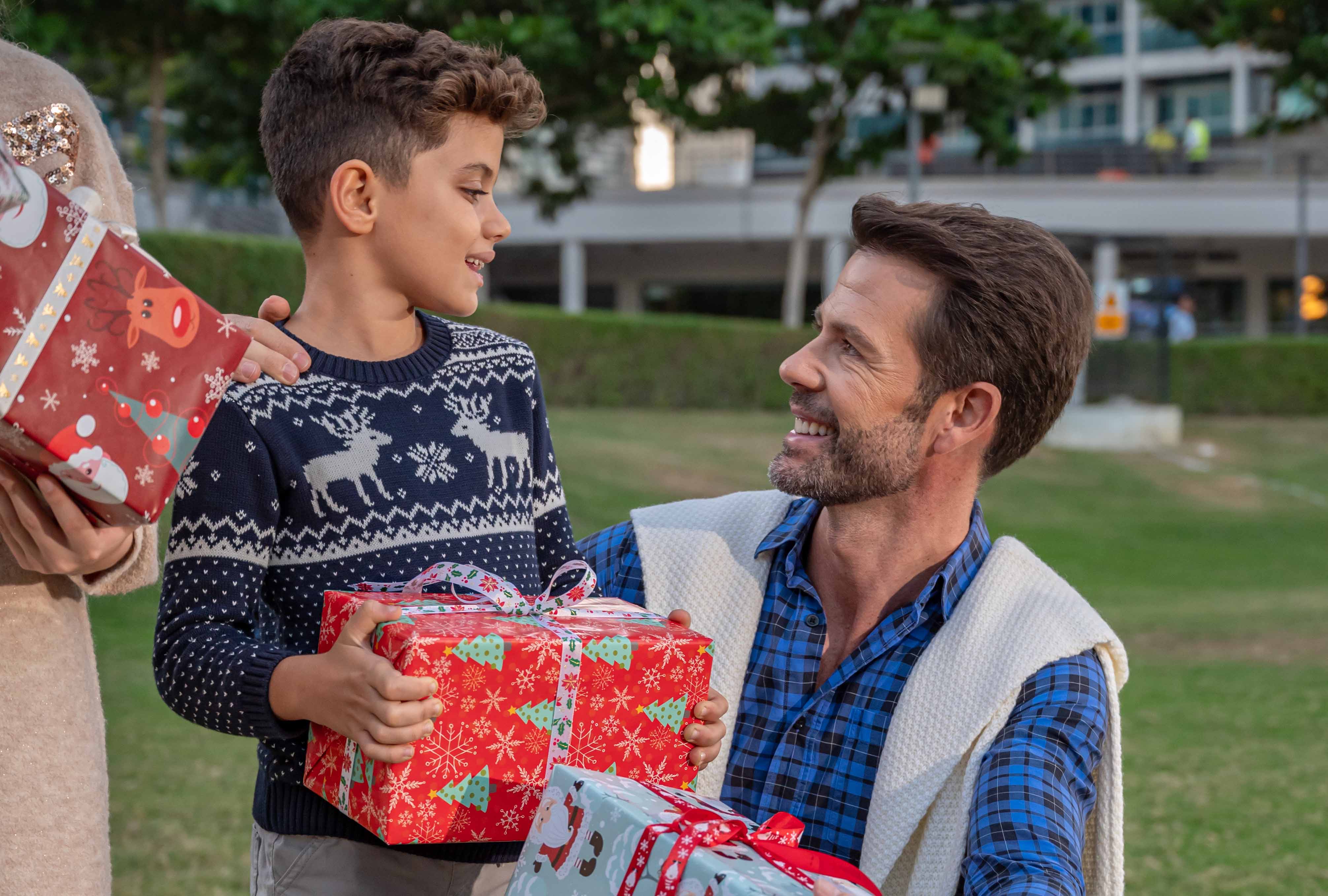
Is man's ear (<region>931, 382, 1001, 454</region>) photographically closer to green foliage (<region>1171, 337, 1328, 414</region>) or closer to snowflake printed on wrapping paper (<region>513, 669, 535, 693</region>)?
snowflake printed on wrapping paper (<region>513, 669, 535, 693</region>)

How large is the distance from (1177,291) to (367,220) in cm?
4013

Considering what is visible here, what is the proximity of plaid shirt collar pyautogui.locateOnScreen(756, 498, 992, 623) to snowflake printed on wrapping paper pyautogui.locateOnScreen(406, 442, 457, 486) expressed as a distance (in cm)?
74

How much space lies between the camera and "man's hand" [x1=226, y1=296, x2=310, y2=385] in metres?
1.85

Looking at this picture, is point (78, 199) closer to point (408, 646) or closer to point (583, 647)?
point (408, 646)

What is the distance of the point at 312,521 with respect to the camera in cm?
193

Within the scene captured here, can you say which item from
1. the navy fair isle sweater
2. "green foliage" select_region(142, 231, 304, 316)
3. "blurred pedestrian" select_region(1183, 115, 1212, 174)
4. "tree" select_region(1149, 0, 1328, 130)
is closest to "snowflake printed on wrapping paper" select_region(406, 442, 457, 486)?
the navy fair isle sweater

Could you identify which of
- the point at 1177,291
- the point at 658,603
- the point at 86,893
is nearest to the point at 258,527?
the point at 86,893

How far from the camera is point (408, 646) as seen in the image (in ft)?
5.21

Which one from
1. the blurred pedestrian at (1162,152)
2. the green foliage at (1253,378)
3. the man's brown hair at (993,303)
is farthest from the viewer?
the blurred pedestrian at (1162,152)

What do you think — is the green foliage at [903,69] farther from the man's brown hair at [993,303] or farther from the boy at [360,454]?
the boy at [360,454]

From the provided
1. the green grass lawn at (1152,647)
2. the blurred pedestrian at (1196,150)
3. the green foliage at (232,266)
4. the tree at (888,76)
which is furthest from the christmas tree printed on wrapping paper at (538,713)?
the blurred pedestrian at (1196,150)

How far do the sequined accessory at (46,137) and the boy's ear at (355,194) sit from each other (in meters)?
0.41

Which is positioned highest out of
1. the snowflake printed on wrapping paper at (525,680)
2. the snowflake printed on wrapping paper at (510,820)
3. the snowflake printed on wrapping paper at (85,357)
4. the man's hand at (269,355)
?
the snowflake printed on wrapping paper at (85,357)

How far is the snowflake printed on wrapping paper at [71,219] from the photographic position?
1510 mm
